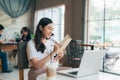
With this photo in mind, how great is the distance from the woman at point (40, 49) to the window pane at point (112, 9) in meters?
3.03

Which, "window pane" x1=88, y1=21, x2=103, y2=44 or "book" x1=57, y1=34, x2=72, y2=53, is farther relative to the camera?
"window pane" x1=88, y1=21, x2=103, y2=44

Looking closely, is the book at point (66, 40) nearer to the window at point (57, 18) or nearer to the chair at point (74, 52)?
the chair at point (74, 52)

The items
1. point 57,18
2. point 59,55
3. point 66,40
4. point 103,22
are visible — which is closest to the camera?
point 66,40

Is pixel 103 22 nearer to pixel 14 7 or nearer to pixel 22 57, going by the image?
pixel 14 7

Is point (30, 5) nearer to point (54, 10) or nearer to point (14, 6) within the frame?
point (14, 6)

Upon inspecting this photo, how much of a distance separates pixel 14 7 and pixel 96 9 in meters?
2.83

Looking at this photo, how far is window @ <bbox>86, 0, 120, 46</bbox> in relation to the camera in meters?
4.63

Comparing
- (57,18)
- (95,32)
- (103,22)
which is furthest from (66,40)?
(57,18)

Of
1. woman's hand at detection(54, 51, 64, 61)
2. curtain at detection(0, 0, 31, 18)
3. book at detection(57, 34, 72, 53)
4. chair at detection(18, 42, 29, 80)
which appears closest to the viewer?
book at detection(57, 34, 72, 53)

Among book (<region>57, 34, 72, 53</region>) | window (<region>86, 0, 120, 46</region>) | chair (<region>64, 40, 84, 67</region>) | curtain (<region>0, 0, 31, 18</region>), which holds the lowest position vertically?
chair (<region>64, 40, 84, 67</region>)

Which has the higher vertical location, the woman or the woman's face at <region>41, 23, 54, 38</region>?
the woman's face at <region>41, 23, 54, 38</region>

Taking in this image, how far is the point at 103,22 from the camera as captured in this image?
16.0ft

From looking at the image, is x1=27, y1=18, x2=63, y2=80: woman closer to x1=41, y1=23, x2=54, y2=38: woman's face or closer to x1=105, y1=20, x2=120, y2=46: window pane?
x1=41, y1=23, x2=54, y2=38: woman's face

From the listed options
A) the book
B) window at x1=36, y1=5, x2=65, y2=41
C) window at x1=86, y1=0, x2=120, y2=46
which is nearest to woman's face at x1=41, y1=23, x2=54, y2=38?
the book
